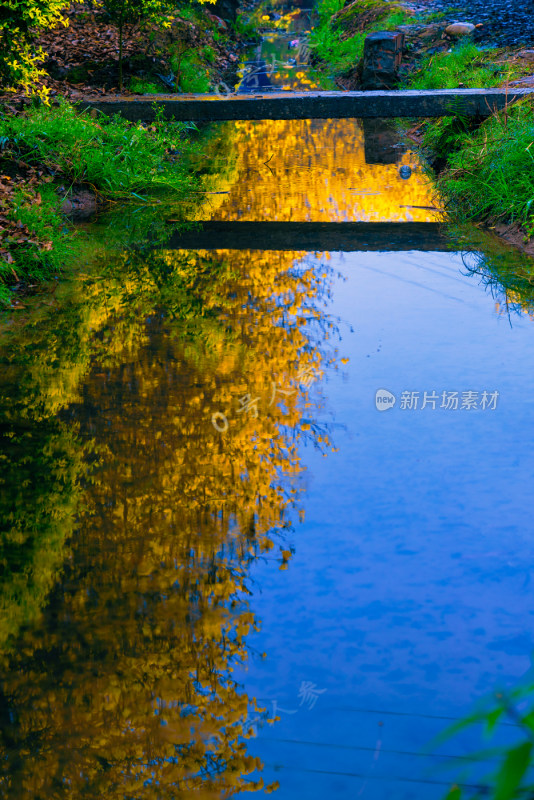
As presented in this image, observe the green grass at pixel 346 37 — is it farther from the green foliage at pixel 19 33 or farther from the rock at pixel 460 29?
the green foliage at pixel 19 33

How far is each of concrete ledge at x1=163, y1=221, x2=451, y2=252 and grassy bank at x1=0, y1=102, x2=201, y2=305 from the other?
1135 mm

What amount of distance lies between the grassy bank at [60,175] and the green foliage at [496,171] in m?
2.98

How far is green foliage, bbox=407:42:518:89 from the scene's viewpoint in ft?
33.8

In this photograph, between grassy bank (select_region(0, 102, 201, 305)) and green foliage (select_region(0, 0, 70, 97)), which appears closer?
grassy bank (select_region(0, 102, 201, 305))

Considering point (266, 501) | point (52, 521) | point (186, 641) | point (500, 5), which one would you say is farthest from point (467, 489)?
point (500, 5)

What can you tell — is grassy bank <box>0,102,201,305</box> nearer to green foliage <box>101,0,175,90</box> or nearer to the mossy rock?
green foliage <box>101,0,175,90</box>

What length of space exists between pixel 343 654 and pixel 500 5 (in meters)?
18.0

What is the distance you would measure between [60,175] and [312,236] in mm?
2685

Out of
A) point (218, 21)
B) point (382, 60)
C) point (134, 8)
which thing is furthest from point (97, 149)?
point (218, 21)

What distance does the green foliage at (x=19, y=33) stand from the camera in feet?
22.4

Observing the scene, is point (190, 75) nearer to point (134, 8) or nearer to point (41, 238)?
point (134, 8)

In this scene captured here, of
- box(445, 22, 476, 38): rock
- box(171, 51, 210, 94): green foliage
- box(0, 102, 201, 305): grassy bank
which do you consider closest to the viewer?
box(0, 102, 201, 305): grassy bank

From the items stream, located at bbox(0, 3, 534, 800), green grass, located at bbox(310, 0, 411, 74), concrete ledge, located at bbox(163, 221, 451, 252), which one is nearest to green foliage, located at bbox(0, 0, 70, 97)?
concrete ledge, located at bbox(163, 221, 451, 252)

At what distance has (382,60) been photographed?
551 inches
